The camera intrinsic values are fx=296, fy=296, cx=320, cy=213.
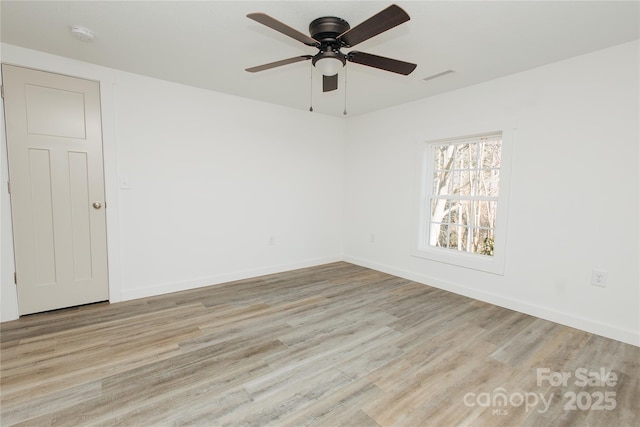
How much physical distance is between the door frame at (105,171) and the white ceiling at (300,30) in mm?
107

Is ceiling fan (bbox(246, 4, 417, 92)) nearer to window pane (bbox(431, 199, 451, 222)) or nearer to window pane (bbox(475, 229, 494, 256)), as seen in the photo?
window pane (bbox(431, 199, 451, 222))

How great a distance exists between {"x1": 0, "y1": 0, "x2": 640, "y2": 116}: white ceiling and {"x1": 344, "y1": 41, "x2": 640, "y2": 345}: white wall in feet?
0.84

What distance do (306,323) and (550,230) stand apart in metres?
2.46

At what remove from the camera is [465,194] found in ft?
12.1

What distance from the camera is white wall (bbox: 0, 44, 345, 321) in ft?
10.1

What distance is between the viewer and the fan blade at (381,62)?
6.63ft

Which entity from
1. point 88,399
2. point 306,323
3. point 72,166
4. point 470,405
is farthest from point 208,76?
point 470,405

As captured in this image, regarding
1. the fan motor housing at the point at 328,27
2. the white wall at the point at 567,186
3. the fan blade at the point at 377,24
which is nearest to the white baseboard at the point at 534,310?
the white wall at the point at 567,186

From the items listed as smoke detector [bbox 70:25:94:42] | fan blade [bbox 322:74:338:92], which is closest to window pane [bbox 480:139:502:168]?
fan blade [bbox 322:74:338:92]

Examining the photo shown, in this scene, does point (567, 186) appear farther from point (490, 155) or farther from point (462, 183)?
point (462, 183)

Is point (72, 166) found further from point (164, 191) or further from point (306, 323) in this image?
point (306, 323)

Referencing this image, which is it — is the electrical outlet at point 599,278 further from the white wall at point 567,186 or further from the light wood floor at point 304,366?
the light wood floor at point 304,366

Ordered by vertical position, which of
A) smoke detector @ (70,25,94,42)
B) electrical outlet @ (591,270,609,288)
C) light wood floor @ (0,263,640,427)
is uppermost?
smoke detector @ (70,25,94,42)

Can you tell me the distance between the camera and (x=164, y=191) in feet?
11.1
